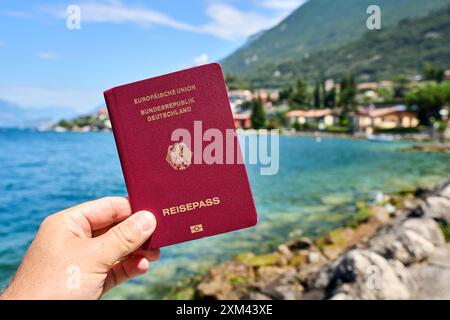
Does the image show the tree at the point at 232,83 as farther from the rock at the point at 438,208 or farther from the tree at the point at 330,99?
the rock at the point at 438,208

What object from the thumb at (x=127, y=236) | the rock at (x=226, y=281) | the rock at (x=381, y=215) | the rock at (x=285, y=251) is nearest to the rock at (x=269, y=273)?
the rock at (x=226, y=281)

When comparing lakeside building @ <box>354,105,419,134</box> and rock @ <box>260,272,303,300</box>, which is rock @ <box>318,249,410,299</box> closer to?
rock @ <box>260,272,303,300</box>

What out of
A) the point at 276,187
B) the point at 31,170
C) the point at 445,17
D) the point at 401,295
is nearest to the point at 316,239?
the point at 401,295

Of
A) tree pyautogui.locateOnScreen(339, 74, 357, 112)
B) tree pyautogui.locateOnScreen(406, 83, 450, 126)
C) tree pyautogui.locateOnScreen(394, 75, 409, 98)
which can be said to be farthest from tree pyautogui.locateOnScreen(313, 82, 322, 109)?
tree pyautogui.locateOnScreen(406, 83, 450, 126)

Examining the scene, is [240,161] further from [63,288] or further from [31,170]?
[31,170]

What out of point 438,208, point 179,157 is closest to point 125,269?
point 179,157
